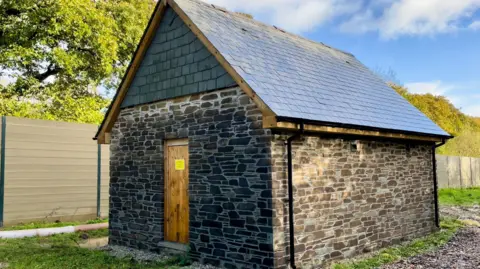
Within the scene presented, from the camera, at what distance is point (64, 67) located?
18719 mm

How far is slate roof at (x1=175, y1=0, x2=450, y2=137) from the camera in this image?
312 inches

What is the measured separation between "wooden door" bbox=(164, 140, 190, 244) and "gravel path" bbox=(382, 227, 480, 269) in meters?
4.17

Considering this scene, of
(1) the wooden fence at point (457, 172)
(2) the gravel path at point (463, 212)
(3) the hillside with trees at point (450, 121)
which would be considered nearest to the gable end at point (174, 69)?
(2) the gravel path at point (463, 212)

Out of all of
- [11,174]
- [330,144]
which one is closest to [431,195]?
[330,144]

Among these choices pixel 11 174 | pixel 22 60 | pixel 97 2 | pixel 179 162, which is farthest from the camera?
pixel 97 2

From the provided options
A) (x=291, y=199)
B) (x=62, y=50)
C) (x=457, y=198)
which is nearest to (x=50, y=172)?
(x=62, y=50)

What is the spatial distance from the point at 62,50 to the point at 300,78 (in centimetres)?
1269

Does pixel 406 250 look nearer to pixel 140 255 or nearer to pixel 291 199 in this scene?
pixel 291 199

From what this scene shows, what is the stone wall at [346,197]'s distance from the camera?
755cm

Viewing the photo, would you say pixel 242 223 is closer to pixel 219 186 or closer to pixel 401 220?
pixel 219 186

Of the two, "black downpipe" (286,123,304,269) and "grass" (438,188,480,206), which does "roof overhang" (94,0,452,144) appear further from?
"grass" (438,188,480,206)

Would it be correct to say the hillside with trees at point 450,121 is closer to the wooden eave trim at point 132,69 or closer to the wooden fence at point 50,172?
the wooden fence at point 50,172

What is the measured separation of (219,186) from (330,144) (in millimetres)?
2380

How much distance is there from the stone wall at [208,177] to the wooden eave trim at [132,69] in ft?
1.08
